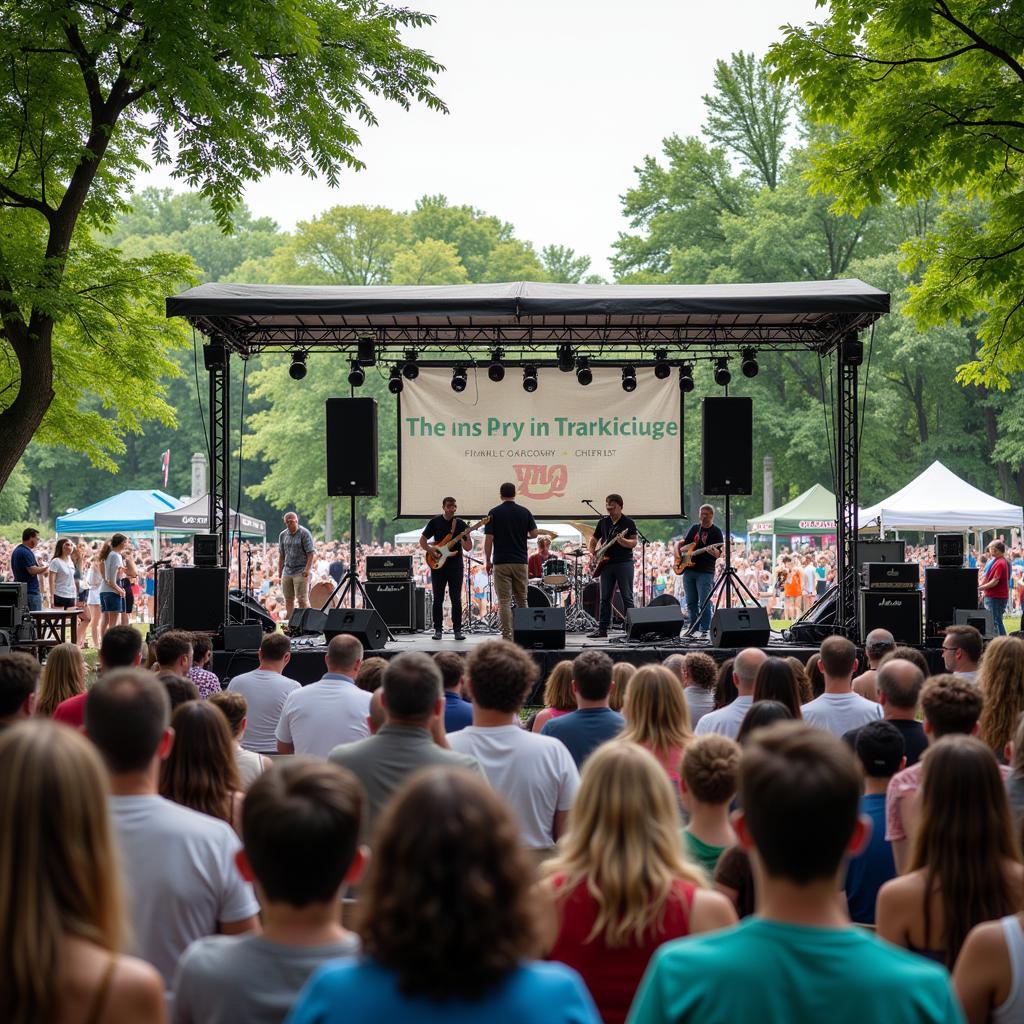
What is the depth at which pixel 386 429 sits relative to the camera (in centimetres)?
3994

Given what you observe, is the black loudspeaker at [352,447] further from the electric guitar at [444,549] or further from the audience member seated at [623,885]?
the audience member seated at [623,885]

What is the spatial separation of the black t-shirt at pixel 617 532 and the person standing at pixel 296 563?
4491 millimetres

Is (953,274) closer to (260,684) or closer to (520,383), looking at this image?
(520,383)

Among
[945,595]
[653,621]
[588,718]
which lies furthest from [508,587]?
[588,718]

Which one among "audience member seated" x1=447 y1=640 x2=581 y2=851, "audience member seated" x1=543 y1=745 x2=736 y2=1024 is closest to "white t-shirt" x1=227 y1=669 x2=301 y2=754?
"audience member seated" x1=447 y1=640 x2=581 y2=851

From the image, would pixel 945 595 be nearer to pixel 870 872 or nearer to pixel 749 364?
pixel 749 364

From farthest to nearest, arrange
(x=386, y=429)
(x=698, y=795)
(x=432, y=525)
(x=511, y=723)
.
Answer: (x=386, y=429) → (x=432, y=525) → (x=511, y=723) → (x=698, y=795)

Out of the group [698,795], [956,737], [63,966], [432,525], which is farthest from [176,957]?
[432,525]

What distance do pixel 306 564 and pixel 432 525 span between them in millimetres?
2857

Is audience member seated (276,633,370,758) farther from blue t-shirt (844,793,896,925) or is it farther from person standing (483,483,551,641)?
person standing (483,483,551,641)

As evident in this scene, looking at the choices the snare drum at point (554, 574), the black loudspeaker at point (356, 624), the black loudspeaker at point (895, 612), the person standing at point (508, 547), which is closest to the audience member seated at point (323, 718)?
the black loudspeaker at point (356, 624)

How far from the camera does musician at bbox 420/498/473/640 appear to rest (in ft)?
47.0

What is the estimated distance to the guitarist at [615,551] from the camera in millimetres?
14523

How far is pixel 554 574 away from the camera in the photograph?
17188 mm
